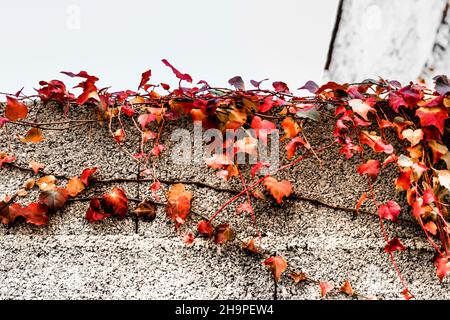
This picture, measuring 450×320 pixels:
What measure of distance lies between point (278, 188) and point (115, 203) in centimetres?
54

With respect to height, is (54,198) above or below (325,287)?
above

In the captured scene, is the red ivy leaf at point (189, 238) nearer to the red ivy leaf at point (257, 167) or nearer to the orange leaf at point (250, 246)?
the orange leaf at point (250, 246)

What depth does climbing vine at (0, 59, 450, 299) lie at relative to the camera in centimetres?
120

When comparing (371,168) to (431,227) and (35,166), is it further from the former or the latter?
(35,166)

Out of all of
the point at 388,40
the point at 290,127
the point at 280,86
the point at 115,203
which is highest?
the point at 388,40

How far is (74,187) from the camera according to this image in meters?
1.25

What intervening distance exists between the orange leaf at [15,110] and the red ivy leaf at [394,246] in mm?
1258

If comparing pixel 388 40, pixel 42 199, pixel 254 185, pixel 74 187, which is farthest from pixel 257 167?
pixel 388 40

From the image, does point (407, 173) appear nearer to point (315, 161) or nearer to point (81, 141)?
point (315, 161)

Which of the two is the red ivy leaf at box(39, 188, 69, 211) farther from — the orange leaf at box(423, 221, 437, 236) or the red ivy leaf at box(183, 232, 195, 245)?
the orange leaf at box(423, 221, 437, 236)

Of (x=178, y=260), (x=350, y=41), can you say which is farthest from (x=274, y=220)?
(x=350, y=41)

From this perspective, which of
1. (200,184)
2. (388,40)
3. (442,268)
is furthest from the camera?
(388,40)

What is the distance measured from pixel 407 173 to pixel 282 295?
1.84 feet

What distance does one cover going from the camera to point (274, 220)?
1254mm
